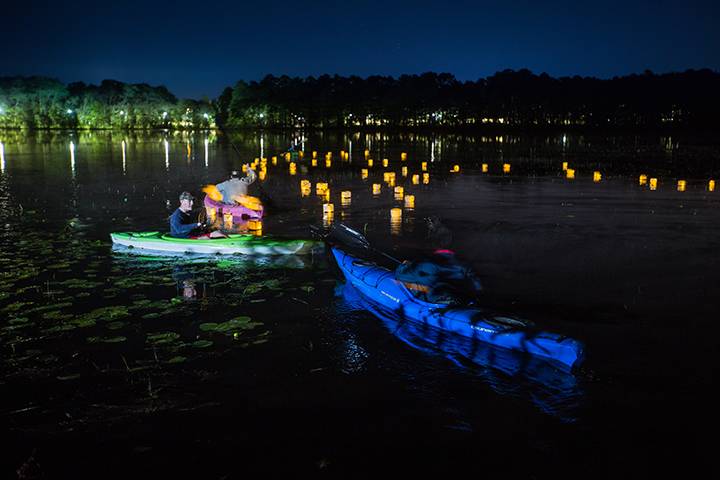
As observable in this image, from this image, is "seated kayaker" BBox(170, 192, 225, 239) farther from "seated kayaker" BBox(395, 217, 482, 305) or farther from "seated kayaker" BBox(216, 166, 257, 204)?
"seated kayaker" BBox(395, 217, 482, 305)

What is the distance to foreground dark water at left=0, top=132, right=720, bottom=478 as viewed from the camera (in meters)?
6.36

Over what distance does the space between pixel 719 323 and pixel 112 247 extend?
12602mm

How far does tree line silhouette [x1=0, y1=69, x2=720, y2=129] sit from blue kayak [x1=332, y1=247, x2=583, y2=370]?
106 meters

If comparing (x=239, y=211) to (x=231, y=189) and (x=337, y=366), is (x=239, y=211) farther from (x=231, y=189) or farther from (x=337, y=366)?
(x=337, y=366)

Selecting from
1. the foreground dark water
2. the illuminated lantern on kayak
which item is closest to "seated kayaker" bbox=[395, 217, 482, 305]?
the foreground dark water

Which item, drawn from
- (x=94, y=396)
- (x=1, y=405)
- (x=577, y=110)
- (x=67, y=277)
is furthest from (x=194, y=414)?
(x=577, y=110)

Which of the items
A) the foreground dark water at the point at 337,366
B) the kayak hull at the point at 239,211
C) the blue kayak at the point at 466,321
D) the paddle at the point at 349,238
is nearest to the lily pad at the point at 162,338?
the foreground dark water at the point at 337,366

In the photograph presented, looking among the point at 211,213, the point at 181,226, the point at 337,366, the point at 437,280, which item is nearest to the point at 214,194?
the point at 211,213

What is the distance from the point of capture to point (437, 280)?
9.62 metres

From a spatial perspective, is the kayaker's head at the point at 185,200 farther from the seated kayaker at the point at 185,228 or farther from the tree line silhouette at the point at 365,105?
the tree line silhouette at the point at 365,105

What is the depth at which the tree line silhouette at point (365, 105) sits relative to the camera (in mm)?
113375

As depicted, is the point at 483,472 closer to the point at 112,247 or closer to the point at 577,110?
the point at 112,247

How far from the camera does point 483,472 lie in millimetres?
6082

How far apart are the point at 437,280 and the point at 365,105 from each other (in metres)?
124
